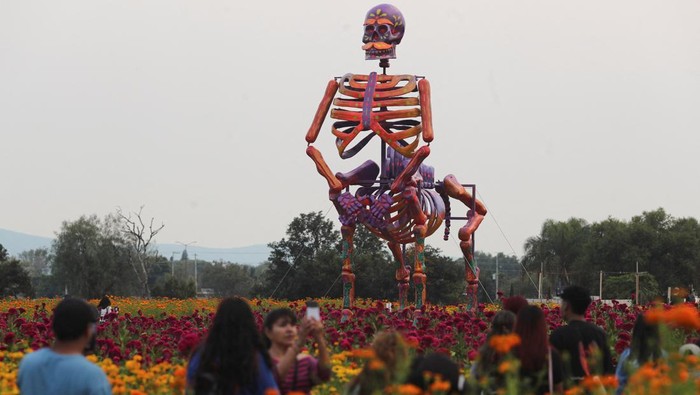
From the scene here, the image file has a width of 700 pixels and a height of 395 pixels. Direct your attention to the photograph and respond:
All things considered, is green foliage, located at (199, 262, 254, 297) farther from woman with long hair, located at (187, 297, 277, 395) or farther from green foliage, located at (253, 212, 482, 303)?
woman with long hair, located at (187, 297, 277, 395)

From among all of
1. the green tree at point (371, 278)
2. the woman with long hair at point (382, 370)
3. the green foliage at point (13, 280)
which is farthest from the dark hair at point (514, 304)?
the green foliage at point (13, 280)

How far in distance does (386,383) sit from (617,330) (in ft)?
31.3

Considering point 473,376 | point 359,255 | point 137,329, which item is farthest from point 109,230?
point 473,376

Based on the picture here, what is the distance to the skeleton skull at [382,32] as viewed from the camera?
24.1 meters

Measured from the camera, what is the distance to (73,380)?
6820 mm

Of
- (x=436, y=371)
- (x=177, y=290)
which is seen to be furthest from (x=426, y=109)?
(x=177, y=290)

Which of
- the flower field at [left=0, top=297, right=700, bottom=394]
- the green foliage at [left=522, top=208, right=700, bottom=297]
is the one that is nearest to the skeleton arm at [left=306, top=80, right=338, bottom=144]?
the flower field at [left=0, top=297, right=700, bottom=394]

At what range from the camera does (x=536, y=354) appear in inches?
309

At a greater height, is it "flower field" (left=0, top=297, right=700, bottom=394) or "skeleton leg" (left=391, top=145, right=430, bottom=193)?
"skeleton leg" (left=391, top=145, right=430, bottom=193)

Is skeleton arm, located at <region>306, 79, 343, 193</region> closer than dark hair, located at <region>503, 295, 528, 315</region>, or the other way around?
dark hair, located at <region>503, 295, 528, 315</region>

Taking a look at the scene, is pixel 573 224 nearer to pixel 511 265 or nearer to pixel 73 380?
pixel 73 380

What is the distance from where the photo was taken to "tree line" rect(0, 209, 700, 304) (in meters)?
51.9

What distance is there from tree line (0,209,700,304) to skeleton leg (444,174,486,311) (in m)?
20.3

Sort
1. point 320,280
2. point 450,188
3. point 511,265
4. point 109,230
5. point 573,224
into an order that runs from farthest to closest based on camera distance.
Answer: point 511,265, point 573,224, point 109,230, point 320,280, point 450,188
